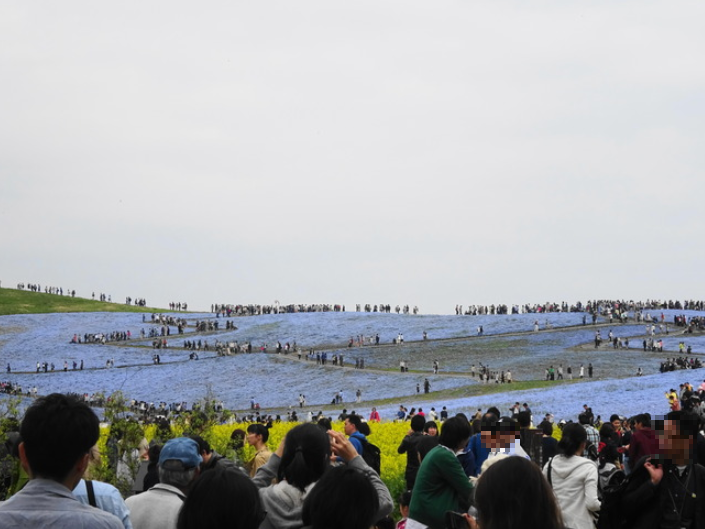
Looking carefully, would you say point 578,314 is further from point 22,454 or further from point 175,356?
point 22,454

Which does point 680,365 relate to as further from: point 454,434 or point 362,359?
point 454,434

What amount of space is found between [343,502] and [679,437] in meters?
3.31

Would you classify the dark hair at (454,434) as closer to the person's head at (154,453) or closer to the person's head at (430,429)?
the person's head at (154,453)

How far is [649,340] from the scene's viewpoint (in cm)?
6844

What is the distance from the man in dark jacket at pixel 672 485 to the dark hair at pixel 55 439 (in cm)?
406

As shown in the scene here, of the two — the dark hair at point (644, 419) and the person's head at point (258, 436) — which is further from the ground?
the dark hair at point (644, 419)

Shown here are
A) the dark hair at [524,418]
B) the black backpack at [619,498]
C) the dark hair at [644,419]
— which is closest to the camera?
the black backpack at [619,498]

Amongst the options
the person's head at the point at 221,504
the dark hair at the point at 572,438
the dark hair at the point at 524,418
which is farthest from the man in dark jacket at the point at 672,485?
the dark hair at the point at 524,418

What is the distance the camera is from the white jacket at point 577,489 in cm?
845

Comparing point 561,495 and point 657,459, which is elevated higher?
point 657,459

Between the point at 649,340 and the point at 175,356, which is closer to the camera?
the point at 649,340

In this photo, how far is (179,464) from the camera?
5910mm

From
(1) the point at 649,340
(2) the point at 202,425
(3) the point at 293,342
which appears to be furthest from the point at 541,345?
(2) the point at 202,425

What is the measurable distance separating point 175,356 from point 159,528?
71.3 meters
